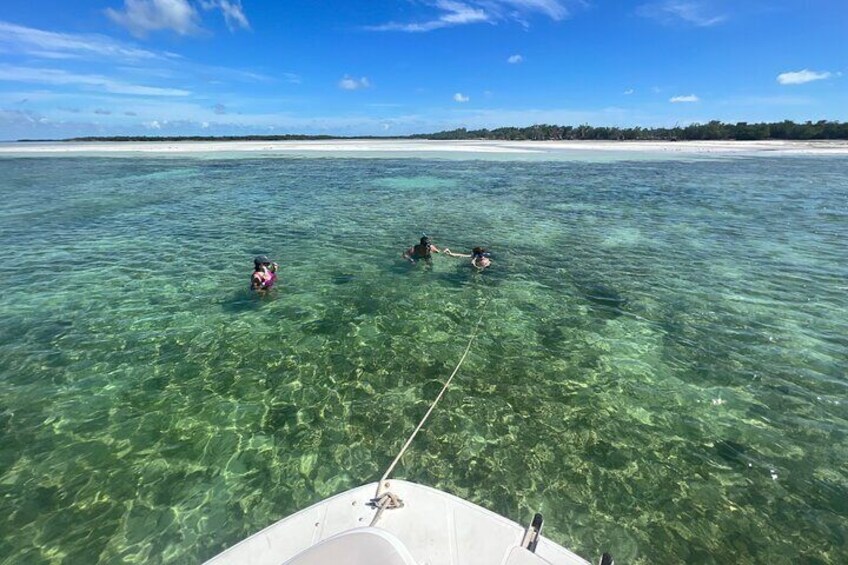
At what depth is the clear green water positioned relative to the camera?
6.37 m

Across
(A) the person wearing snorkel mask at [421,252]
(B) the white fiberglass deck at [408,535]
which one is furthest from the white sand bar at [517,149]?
(B) the white fiberglass deck at [408,535]

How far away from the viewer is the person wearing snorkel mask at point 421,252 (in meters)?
16.7

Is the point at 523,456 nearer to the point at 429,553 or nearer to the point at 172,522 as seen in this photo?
the point at 429,553

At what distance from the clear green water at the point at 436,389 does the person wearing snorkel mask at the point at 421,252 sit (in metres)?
0.73

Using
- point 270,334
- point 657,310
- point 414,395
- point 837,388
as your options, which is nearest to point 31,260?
point 270,334

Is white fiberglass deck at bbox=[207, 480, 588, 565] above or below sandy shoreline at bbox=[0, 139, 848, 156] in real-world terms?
above

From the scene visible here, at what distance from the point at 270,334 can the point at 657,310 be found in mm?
12109

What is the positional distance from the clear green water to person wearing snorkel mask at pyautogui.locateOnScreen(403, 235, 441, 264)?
0.73 m

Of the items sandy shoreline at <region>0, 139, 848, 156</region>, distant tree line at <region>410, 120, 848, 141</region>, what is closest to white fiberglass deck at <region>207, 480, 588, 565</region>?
sandy shoreline at <region>0, 139, 848, 156</region>

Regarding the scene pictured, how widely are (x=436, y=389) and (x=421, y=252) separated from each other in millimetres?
8468

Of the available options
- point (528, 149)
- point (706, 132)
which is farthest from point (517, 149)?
point (706, 132)

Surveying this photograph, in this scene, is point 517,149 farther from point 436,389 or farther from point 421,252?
point 436,389

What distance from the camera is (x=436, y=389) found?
9.44 m

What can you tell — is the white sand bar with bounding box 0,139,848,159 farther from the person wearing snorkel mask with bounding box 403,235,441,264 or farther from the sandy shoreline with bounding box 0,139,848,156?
the person wearing snorkel mask with bounding box 403,235,441,264
